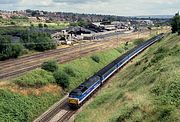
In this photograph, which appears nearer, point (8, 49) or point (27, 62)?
point (27, 62)

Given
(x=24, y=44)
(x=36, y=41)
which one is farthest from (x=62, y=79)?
(x=36, y=41)

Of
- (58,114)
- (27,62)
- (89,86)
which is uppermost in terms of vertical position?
(89,86)

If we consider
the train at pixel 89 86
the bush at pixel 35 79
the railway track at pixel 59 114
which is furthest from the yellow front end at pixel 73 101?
the bush at pixel 35 79

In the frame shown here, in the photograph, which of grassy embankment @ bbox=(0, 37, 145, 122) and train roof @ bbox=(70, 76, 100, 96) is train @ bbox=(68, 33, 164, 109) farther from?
grassy embankment @ bbox=(0, 37, 145, 122)

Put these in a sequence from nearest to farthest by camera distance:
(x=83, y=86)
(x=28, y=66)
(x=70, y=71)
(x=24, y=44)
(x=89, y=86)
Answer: (x=83, y=86) < (x=89, y=86) < (x=70, y=71) < (x=28, y=66) < (x=24, y=44)

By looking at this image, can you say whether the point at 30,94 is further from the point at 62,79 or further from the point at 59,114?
the point at 62,79

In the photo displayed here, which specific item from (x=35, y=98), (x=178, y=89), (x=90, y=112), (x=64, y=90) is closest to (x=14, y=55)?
(x=64, y=90)

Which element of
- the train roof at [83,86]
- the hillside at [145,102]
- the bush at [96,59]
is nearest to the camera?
the hillside at [145,102]

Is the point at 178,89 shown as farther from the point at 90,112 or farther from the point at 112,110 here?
the point at 90,112

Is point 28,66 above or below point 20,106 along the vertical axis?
above

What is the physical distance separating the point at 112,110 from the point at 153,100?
7500 millimetres

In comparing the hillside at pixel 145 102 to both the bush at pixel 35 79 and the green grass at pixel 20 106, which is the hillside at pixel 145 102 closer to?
the green grass at pixel 20 106

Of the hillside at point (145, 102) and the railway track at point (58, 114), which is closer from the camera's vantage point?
the hillside at point (145, 102)

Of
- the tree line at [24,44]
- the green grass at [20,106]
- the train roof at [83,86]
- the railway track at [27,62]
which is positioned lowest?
the green grass at [20,106]
